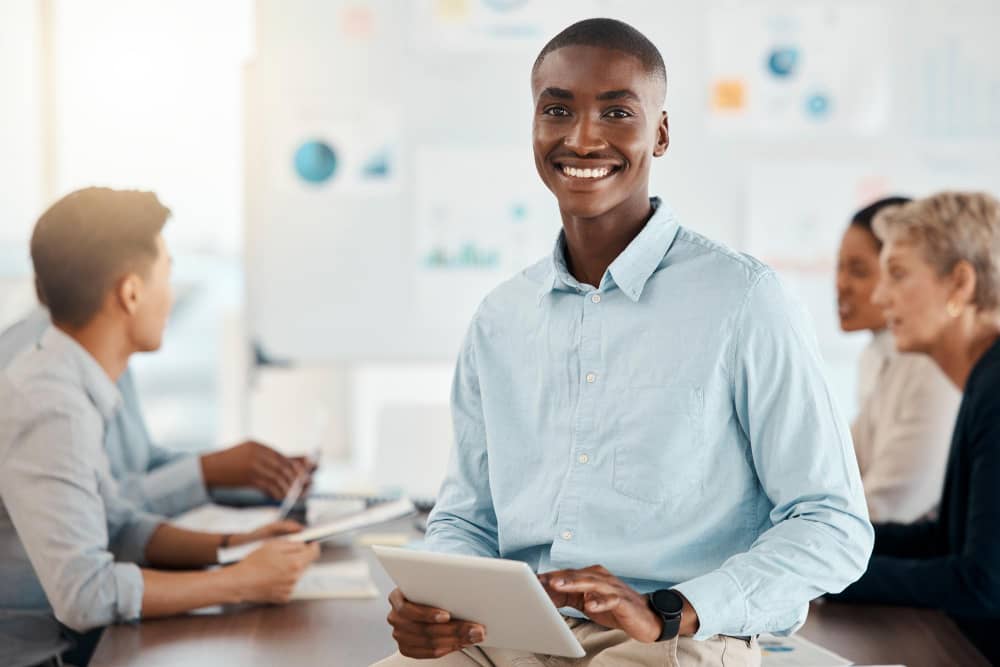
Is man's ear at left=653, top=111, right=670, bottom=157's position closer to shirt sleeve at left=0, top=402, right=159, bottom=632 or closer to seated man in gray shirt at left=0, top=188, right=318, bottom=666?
seated man in gray shirt at left=0, top=188, right=318, bottom=666

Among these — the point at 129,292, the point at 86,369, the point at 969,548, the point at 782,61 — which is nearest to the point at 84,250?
the point at 129,292

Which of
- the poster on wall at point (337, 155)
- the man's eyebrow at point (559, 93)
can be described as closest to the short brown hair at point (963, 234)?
the man's eyebrow at point (559, 93)

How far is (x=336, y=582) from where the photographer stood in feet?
7.06

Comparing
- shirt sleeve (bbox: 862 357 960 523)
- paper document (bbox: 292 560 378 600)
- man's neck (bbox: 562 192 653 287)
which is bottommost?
paper document (bbox: 292 560 378 600)

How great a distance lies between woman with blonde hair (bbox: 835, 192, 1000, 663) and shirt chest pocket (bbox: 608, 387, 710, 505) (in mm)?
694

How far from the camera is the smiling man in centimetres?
147

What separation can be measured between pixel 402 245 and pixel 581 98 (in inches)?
94.0

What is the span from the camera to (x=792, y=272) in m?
3.97

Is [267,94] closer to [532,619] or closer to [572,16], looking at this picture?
[572,16]

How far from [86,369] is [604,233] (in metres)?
1.01

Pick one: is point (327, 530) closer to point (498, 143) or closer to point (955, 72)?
point (498, 143)

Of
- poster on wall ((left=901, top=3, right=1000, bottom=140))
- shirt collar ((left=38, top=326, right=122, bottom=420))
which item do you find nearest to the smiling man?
shirt collar ((left=38, top=326, right=122, bottom=420))

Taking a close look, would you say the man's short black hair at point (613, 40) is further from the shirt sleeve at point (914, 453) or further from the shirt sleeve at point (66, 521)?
the shirt sleeve at point (914, 453)

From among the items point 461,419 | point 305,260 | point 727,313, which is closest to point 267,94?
point 305,260
